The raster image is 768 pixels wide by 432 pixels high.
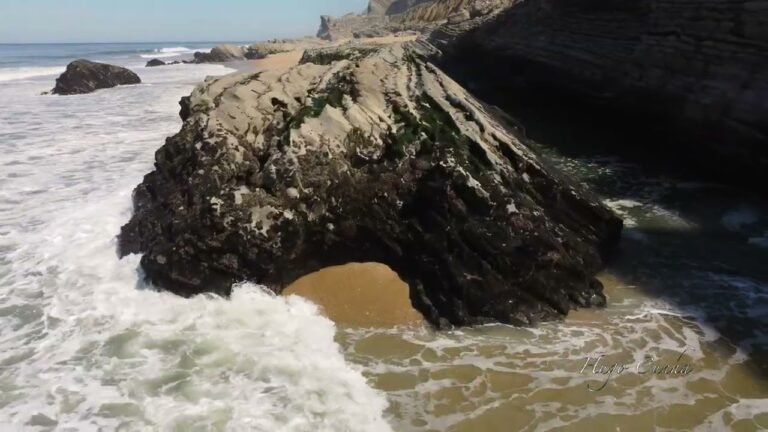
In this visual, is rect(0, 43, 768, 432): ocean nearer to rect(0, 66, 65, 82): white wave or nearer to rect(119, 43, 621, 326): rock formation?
rect(119, 43, 621, 326): rock formation

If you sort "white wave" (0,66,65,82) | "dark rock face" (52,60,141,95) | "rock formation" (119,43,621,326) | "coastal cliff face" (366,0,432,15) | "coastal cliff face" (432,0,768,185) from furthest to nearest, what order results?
"coastal cliff face" (366,0,432,15), "white wave" (0,66,65,82), "dark rock face" (52,60,141,95), "coastal cliff face" (432,0,768,185), "rock formation" (119,43,621,326)

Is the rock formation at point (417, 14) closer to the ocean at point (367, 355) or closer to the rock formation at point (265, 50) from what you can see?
the rock formation at point (265, 50)

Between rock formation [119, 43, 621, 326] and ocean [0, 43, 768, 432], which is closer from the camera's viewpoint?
ocean [0, 43, 768, 432]

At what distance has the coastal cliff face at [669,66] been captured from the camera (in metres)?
7.90

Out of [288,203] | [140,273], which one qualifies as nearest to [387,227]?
[288,203]

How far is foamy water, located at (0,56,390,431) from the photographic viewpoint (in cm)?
394

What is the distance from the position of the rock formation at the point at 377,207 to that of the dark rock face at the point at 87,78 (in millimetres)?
18677

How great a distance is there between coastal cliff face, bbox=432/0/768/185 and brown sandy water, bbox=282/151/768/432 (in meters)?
2.26

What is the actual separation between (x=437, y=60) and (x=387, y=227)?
14106 mm

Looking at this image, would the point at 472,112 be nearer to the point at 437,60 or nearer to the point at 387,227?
the point at 387,227

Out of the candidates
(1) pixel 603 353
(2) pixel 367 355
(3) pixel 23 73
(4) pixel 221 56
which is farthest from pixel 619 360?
(4) pixel 221 56

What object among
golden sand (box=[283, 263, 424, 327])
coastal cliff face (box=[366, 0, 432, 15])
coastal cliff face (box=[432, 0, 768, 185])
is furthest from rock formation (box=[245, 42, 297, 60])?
coastal cliff face (box=[366, 0, 432, 15])

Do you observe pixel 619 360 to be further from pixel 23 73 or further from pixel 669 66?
pixel 23 73

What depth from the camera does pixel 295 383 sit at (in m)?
4.25
